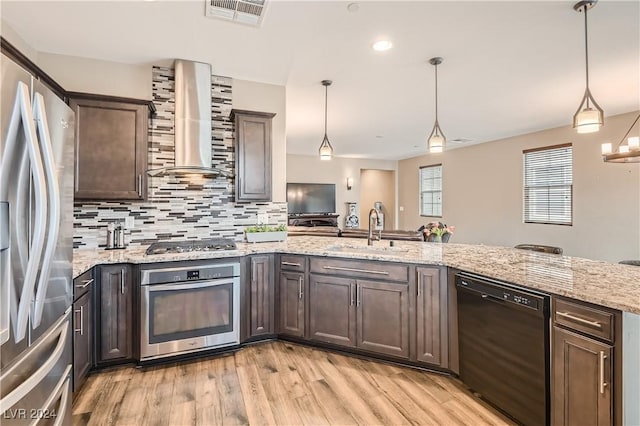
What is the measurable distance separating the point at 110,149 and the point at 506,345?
3380 mm

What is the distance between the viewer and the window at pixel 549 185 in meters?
5.91

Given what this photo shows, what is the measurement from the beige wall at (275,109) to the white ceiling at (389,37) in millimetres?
116

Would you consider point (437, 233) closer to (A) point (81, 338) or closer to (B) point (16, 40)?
(A) point (81, 338)

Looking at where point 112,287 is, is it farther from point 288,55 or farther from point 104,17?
point 288,55

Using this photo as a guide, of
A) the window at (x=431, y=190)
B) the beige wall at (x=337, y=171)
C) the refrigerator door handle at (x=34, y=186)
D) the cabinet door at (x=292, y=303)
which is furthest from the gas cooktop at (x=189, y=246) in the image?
the window at (x=431, y=190)

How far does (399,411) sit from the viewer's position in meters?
2.05

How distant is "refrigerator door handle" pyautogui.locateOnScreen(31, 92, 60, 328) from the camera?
3.90 ft

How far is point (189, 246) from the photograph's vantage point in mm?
2996

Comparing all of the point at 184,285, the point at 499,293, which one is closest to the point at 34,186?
the point at 184,285

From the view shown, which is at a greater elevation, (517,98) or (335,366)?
(517,98)

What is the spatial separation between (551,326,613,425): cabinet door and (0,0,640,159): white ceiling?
224cm

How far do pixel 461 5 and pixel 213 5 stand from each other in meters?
1.77

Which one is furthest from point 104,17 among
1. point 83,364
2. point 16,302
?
point 83,364

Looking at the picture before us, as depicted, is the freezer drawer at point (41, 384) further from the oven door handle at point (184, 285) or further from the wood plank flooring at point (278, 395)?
the oven door handle at point (184, 285)
